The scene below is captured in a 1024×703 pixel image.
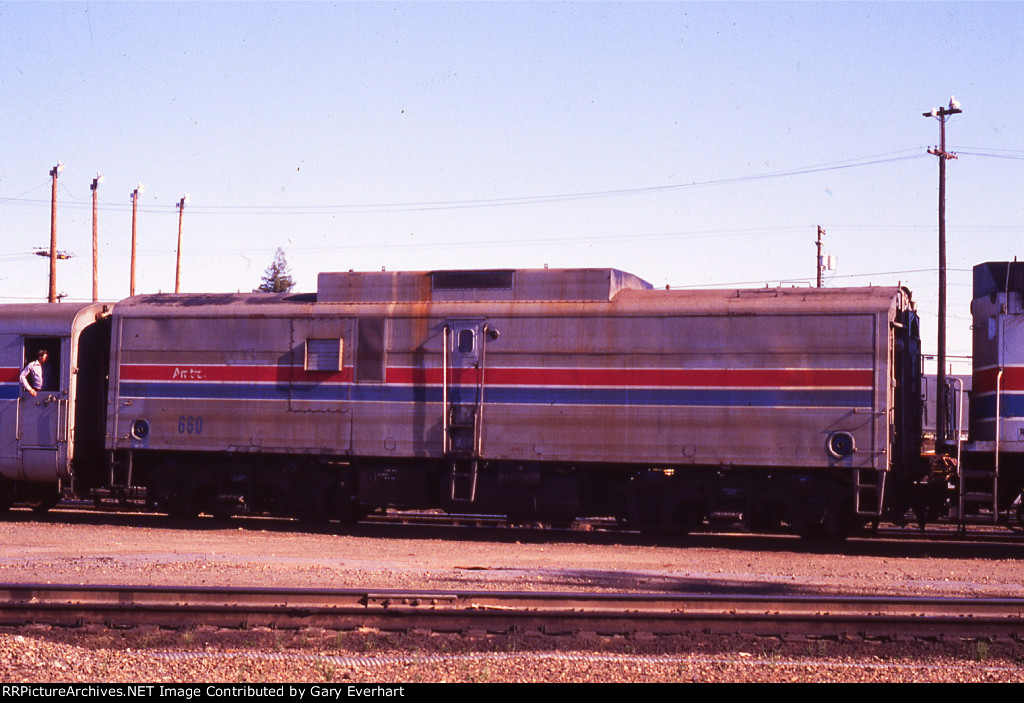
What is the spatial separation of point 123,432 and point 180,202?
29.8 metres

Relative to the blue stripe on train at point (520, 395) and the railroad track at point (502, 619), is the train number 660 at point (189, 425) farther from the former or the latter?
the railroad track at point (502, 619)

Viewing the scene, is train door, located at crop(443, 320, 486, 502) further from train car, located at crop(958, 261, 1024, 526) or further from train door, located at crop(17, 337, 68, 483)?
train car, located at crop(958, 261, 1024, 526)

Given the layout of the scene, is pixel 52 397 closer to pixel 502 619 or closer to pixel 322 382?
pixel 322 382

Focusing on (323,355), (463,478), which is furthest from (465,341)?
(323,355)

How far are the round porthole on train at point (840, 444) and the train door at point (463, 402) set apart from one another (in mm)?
5144

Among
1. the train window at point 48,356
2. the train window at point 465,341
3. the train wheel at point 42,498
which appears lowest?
the train wheel at point 42,498

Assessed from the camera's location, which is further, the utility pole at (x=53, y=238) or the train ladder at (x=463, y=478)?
the utility pole at (x=53, y=238)

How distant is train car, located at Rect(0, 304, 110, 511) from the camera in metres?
17.5

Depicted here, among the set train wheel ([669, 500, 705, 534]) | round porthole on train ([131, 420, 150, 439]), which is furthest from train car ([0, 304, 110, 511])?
train wheel ([669, 500, 705, 534])

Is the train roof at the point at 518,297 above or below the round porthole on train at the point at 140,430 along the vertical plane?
above

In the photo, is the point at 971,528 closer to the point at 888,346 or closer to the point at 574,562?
the point at 888,346

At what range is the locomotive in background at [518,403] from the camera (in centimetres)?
1517

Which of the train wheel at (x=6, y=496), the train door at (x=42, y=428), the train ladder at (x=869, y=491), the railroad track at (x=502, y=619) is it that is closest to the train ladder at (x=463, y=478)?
the train ladder at (x=869, y=491)

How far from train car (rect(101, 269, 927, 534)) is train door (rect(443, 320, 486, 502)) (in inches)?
1.1
